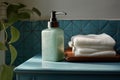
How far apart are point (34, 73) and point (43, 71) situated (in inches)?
1.2

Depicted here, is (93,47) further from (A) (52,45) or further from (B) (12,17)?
(B) (12,17)

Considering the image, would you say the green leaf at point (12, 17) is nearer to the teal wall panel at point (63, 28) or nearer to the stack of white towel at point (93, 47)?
the teal wall panel at point (63, 28)

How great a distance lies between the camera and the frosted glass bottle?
37.4 inches

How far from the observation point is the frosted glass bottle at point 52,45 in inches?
37.4

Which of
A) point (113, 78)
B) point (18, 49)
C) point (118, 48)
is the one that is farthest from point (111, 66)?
point (18, 49)

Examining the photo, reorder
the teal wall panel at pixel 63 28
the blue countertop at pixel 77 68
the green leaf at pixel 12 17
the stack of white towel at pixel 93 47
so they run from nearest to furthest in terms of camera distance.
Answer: the blue countertop at pixel 77 68 < the stack of white towel at pixel 93 47 < the green leaf at pixel 12 17 < the teal wall panel at pixel 63 28

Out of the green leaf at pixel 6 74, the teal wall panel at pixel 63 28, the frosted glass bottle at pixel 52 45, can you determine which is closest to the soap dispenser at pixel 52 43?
the frosted glass bottle at pixel 52 45

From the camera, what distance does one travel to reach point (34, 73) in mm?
791

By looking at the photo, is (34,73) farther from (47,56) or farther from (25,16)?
(25,16)

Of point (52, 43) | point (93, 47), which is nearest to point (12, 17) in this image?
point (52, 43)

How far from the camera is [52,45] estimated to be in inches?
37.4

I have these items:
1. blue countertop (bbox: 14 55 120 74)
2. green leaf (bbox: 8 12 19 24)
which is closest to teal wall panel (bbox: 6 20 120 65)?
green leaf (bbox: 8 12 19 24)

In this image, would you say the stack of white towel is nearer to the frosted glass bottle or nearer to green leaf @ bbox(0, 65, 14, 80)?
the frosted glass bottle

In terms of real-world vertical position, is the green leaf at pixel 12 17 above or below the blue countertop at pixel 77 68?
above
